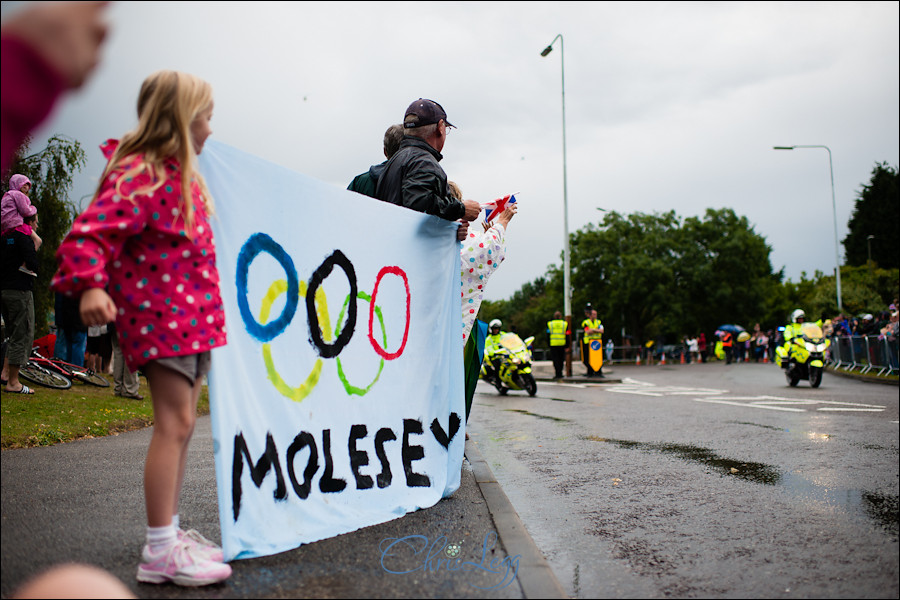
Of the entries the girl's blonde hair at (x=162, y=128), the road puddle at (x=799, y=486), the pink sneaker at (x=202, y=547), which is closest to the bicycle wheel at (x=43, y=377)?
the road puddle at (x=799, y=486)

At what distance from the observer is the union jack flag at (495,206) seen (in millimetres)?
4852

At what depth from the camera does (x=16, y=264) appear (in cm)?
638

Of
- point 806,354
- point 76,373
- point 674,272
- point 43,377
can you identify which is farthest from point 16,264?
point 674,272

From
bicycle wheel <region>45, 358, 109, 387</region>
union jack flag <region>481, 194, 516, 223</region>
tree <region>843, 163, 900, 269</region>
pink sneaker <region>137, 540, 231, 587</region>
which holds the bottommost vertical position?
pink sneaker <region>137, 540, 231, 587</region>

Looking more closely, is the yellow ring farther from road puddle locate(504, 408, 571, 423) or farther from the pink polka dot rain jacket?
road puddle locate(504, 408, 571, 423)

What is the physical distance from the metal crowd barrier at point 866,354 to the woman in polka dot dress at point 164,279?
1890 cm

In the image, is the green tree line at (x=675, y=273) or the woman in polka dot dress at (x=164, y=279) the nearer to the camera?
the woman in polka dot dress at (x=164, y=279)

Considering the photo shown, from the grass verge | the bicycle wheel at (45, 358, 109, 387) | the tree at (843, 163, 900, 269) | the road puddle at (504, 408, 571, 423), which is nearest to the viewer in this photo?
the grass verge

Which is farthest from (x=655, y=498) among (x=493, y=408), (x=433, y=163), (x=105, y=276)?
(x=493, y=408)

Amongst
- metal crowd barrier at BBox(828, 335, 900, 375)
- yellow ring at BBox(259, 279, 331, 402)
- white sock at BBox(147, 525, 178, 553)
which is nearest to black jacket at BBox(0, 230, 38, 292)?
yellow ring at BBox(259, 279, 331, 402)

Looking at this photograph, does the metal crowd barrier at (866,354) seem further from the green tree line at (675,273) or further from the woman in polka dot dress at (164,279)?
the green tree line at (675,273)

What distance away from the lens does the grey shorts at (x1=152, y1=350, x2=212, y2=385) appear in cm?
238

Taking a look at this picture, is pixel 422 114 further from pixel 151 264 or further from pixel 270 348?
pixel 151 264

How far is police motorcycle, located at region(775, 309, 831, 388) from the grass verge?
12.5 metres
